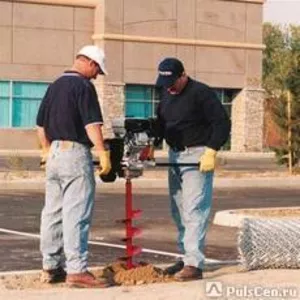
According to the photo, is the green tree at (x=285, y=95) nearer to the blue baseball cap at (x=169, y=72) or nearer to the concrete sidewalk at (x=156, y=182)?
the concrete sidewalk at (x=156, y=182)

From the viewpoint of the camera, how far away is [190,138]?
9.82 meters

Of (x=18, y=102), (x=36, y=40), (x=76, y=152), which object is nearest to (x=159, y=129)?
(x=76, y=152)

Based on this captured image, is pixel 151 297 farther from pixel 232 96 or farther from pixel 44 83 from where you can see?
pixel 232 96

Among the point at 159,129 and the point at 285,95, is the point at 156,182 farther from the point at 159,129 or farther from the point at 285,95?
the point at 159,129

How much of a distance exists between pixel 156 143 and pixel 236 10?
39.7m

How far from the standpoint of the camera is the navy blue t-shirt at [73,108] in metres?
9.01

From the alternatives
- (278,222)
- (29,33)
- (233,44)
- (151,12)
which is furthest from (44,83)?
(278,222)

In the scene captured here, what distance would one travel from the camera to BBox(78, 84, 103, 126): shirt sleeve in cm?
897

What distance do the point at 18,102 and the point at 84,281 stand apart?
37002 millimetres

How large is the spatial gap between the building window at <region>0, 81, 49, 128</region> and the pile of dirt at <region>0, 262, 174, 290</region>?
35764 mm

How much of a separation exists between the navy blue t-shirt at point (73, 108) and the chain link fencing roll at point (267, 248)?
6.83 ft

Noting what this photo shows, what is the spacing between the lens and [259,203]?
20.9m

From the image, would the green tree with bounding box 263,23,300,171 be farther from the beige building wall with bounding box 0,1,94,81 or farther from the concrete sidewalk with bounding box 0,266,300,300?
the beige building wall with bounding box 0,1,94,81

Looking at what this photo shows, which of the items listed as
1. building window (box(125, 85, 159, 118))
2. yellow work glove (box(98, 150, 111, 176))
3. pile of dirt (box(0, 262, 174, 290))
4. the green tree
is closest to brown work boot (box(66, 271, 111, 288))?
pile of dirt (box(0, 262, 174, 290))
